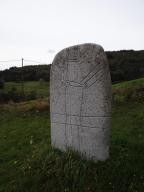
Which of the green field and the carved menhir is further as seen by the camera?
the carved menhir

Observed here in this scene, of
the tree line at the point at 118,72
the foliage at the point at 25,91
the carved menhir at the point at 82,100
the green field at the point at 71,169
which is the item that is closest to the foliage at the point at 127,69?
the tree line at the point at 118,72

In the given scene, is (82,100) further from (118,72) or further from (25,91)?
(25,91)

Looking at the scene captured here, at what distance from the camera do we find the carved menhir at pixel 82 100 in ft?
17.6

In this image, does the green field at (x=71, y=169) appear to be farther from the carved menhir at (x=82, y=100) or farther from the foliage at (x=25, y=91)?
the foliage at (x=25, y=91)

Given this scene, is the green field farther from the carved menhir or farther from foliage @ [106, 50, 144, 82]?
foliage @ [106, 50, 144, 82]

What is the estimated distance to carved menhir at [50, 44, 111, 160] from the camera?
5.37 metres

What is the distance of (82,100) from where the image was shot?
5645 mm

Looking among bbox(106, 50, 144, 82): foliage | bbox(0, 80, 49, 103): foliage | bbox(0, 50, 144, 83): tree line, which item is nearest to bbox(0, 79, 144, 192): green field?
bbox(0, 80, 49, 103): foliage

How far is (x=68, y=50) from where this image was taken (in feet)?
19.1

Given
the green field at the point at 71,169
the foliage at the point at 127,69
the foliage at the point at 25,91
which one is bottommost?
the green field at the point at 71,169

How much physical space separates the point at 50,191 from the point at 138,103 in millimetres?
8787

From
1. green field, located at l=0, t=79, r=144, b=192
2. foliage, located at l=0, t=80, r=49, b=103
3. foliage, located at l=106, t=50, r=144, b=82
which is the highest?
foliage, located at l=106, t=50, r=144, b=82

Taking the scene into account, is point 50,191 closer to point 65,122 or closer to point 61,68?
point 65,122

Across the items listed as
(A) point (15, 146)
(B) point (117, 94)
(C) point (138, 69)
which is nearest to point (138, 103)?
(B) point (117, 94)
